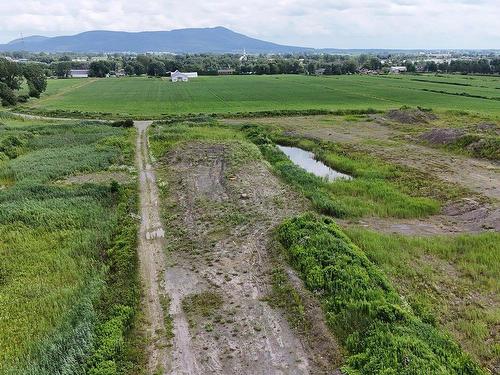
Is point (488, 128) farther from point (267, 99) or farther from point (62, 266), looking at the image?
point (62, 266)

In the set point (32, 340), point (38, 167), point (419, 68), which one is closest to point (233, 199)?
point (32, 340)

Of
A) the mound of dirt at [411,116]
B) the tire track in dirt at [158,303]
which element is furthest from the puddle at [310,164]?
the mound of dirt at [411,116]

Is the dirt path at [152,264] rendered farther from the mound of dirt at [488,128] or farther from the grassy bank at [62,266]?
the mound of dirt at [488,128]

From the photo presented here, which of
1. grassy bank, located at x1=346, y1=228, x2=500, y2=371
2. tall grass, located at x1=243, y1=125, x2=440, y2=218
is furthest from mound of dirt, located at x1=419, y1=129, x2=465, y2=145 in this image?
grassy bank, located at x1=346, y1=228, x2=500, y2=371

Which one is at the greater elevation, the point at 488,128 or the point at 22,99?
the point at 22,99

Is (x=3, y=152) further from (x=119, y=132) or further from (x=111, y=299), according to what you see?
(x=111, y=299)

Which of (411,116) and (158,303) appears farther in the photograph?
(411,116)

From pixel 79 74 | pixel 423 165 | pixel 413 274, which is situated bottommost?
pixel 413 274

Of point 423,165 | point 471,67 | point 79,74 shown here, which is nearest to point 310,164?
point 423,165
